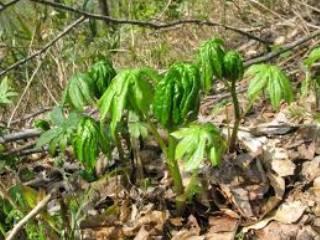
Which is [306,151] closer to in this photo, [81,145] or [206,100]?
[206,100]

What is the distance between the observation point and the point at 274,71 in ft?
6.27

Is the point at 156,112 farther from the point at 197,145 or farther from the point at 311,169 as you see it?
the point at 311,169

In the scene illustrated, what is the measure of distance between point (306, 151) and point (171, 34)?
225cm

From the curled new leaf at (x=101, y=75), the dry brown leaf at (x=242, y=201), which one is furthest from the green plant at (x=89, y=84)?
the dry brown leaf at (x=242, y=201)

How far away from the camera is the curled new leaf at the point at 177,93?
175 cm

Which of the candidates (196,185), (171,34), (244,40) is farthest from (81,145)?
(171,34)

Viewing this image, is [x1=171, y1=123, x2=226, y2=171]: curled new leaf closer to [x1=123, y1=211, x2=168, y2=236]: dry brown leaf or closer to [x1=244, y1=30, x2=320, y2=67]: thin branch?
[x1=123, y1=211, x2=168, y2=236]: dry brown leaf

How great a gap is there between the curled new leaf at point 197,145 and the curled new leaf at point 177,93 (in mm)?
52

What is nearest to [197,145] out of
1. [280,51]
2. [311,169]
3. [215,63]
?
[215,63]

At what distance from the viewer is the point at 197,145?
1.73 m

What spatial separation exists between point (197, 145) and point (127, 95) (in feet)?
0.82

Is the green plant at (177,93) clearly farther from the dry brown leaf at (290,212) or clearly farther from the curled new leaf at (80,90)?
the dry brown leaf at (290,212)

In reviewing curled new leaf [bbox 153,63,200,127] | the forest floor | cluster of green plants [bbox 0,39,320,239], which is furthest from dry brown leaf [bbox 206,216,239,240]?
curled new leaf [bbox 153,63,200,127]

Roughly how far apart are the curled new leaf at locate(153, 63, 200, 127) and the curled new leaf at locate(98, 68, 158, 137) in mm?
36
